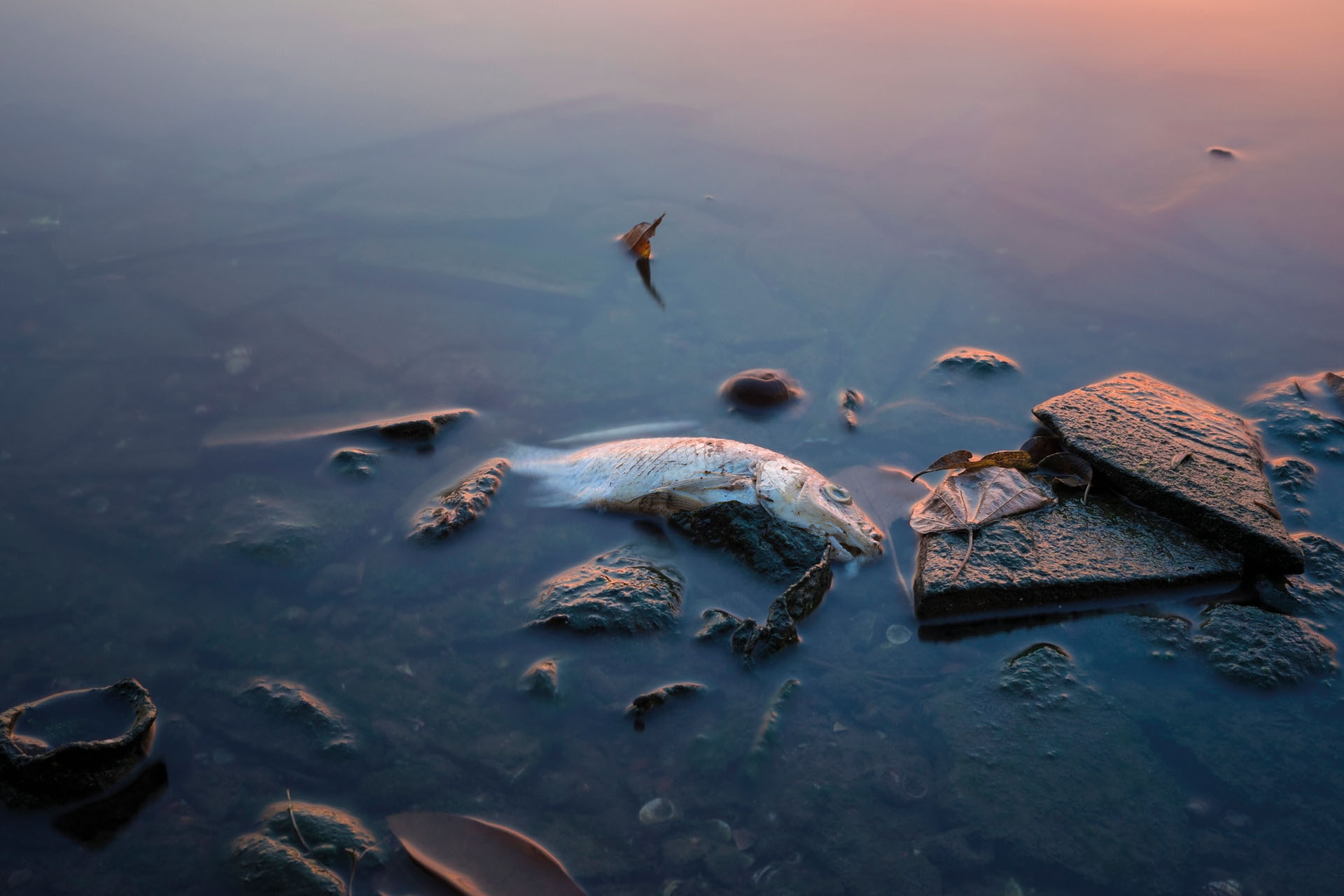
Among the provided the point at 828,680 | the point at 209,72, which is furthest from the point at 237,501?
the point at 209,72

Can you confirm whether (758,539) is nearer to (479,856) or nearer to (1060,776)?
(1060,776)

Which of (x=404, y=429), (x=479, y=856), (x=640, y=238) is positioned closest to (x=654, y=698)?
(x=479, y=856)

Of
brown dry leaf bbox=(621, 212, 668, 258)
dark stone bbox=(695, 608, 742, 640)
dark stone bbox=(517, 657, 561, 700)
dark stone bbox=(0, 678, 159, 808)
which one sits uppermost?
brown dry leaf bbox=(621, 212, 668, 258)

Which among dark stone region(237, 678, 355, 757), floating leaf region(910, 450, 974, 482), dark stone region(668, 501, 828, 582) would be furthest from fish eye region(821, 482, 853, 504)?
dark stone region(237, 678, 355, 757)

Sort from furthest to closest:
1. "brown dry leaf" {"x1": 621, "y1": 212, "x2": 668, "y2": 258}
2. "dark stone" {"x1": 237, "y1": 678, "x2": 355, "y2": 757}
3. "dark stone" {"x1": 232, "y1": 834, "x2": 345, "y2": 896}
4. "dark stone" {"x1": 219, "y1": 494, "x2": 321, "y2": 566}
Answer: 1. "brown dry leaf" {"x1": 621, "y1": 212, "x2": 668, "y2": 258}
2. "dark stone" {"x1": 219, "y1": 494, "x2": 321, "y2": 566}
3. "dark stone" {"x1": 237, "y1": 678, "x2": 355, "y2": 757}
4. "dark stone" {"x1": 232, "y1": 834, "x2": 345, "y2": 896}

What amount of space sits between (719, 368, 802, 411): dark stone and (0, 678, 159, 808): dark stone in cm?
181

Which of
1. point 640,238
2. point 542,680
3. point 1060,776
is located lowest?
point 1060,776

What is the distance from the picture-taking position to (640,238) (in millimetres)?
3543

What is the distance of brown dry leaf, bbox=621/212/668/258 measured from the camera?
3.51 metres

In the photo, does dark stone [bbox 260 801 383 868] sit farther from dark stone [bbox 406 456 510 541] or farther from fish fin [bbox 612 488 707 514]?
fish fin [bbox 612 488 707 514]

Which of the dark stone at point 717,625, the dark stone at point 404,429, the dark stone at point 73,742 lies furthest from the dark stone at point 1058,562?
the dark stone at point 73,742

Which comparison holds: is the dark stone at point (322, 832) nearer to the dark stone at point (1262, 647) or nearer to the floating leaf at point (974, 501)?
the floating leaf at point (974, 501)

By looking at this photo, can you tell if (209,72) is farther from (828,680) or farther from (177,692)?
(828,680)

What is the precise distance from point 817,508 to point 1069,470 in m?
0.79
